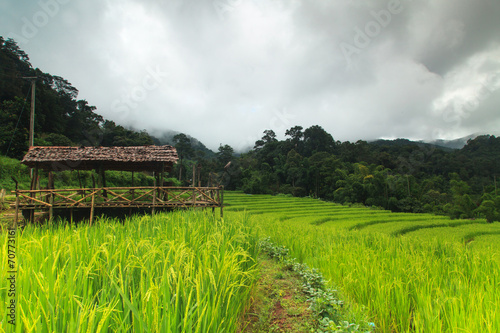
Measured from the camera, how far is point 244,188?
125 ft

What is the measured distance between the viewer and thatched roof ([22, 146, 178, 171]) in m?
10.0

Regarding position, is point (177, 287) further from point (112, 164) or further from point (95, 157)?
point (112, 164)

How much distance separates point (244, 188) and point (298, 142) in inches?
1147

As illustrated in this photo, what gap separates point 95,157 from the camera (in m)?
10.1

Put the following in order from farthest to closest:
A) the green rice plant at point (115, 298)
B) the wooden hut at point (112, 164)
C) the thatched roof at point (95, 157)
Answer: the thatched roof at point (95, 157)
the wooden hut at point (112, 164)
the green rice plant at point (115, 298)

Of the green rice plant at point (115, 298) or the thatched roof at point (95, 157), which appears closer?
the green rice plant at point (115, 298)

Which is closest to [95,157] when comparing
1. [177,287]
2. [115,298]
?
[115,298]

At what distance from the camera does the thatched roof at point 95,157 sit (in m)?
10.0

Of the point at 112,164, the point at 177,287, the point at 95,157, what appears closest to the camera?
the point at 177,287

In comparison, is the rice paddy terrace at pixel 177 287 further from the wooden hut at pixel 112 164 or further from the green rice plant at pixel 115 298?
the wooden hut at pixel 112 164

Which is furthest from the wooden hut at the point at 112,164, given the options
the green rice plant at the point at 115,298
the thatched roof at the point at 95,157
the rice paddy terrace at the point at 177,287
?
the green rice plant at the point at 115,298

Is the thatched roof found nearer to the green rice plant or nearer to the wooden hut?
the wooden hut

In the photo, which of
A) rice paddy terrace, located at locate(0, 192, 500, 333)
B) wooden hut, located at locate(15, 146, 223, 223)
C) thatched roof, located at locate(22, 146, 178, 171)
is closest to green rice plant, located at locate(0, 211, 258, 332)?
rice paddy terrace, located at locate(0, 192, 500, 333)

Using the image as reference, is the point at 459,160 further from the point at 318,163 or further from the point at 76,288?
the point at 76,288
